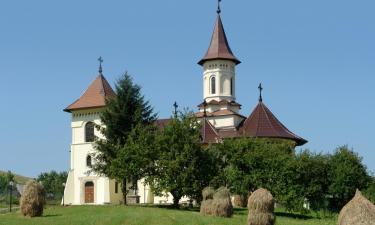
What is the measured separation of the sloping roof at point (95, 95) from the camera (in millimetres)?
58906

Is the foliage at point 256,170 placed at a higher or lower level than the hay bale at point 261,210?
higher

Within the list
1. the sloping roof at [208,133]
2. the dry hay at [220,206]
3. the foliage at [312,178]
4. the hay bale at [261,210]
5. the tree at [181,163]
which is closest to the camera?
the hay bale at [261,210]

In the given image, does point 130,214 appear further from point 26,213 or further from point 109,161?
point 109,161

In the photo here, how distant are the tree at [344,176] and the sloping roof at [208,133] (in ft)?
33.5

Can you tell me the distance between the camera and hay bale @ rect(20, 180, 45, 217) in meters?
33.4

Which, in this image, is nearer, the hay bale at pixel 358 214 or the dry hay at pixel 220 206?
the hay bale at pixel 358 214

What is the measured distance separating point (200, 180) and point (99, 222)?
14.5 meters

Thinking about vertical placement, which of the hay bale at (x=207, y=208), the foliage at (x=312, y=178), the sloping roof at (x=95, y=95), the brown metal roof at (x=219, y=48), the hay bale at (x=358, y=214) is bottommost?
the hay bale at (x=207, y=208)

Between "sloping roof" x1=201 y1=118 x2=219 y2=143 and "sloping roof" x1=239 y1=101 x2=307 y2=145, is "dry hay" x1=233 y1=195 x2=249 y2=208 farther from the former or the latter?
"sloping roof" x1=239 y1=101 x2=307 y2=145

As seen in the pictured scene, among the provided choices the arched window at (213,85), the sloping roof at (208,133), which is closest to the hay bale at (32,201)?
the sloping roof at (208,133)

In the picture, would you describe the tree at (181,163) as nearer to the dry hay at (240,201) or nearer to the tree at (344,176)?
the dry hay at (240,201)

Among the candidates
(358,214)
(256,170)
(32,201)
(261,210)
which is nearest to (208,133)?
(256,170)

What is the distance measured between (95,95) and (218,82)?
11863 millimetres

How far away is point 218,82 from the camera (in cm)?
6106
